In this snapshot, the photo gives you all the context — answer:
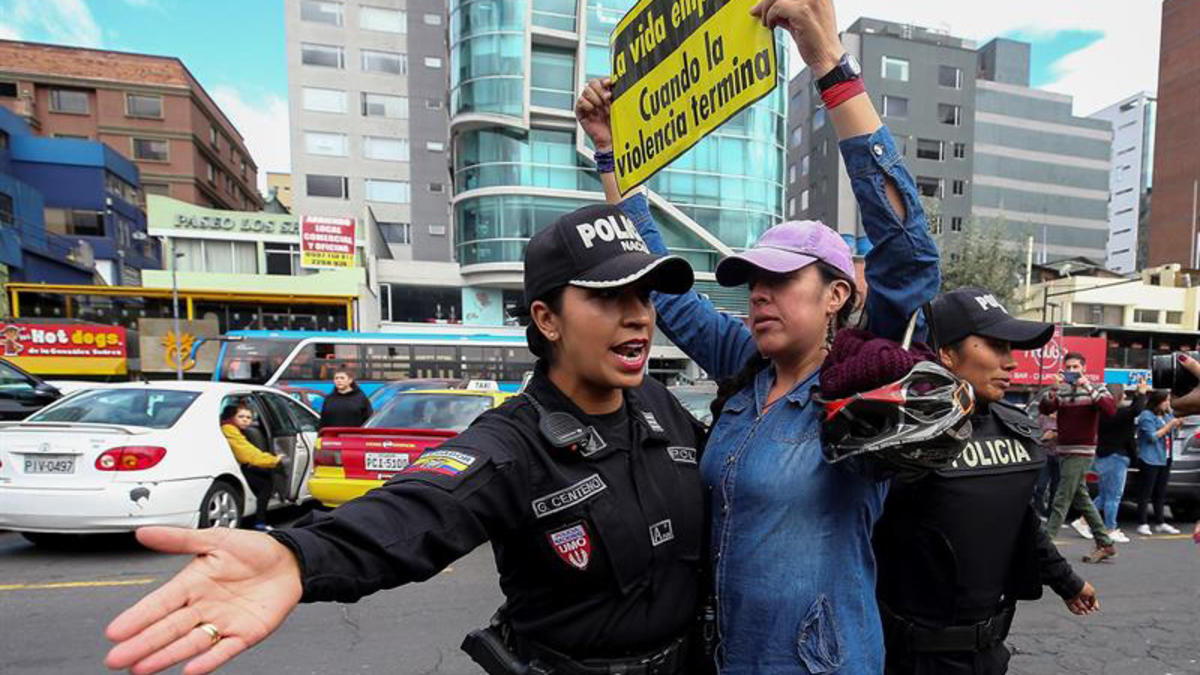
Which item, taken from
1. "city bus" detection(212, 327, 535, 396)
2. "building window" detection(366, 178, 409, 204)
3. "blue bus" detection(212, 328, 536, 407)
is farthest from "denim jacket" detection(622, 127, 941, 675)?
"building window" detection(366, 178, 409, 204)

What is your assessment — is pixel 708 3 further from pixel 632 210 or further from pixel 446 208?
pixel 446 208

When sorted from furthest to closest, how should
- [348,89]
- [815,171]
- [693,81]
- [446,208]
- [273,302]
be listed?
[815,171] < [446,208] < [348,89] < [273,302] < [693,81]

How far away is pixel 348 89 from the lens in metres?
38.9

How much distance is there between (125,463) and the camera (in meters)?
4.95

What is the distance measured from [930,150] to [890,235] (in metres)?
→ 52.0

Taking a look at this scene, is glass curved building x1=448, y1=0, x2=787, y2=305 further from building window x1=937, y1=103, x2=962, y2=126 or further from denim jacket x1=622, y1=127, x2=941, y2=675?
denim jacket x1=622, y1=127, x2=941, y2=675

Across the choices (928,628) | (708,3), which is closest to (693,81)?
(708,3)

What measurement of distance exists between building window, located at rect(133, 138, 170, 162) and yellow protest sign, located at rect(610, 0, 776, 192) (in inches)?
2085

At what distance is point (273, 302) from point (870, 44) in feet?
139

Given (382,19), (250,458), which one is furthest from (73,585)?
(382,19)

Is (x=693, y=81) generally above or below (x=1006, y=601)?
above

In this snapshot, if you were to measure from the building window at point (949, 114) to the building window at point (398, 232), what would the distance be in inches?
1545

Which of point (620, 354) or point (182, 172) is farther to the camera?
point (182, 172)

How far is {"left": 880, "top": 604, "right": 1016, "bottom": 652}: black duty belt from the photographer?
1856 mm
